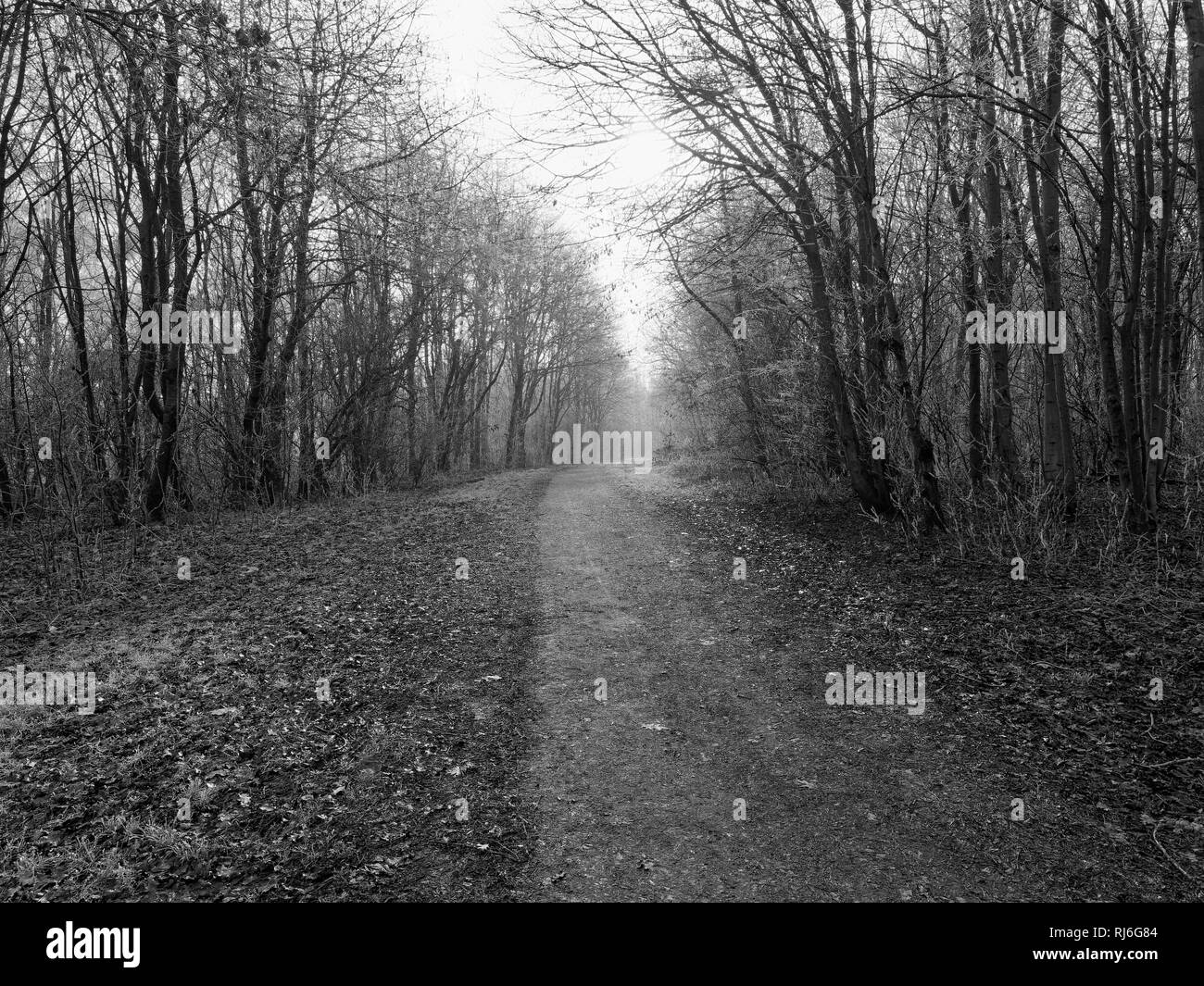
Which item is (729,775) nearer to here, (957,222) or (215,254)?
(957,222)

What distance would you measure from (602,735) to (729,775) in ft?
2.88

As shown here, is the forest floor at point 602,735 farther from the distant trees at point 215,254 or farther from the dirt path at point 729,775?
the distant trees at point 215,254

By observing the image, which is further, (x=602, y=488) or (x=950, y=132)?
(x=602, y=488)

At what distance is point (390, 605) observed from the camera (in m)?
7.06

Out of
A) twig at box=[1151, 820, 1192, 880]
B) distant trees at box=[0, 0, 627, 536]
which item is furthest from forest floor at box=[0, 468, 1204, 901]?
distant trees at box=[0, 0, 627, 536]

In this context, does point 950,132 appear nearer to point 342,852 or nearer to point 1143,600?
point 1143,600

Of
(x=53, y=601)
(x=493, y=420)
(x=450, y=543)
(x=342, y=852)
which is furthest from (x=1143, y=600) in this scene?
(x=493, y=420)

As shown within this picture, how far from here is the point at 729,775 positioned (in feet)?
14.2

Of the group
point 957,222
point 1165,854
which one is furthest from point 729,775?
point 957,222

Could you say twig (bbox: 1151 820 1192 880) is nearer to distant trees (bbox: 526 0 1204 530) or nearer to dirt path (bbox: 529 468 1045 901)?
dirt path (bbox: 529 468 1045 901)

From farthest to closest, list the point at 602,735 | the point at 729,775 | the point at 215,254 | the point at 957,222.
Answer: the point at 215,254, the point at 957,222, the point at 602,735, the point at 729,775

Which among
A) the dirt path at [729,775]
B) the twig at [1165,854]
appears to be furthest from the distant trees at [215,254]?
the twig at [1165,854]

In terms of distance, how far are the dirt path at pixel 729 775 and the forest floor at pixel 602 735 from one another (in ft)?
0.06
